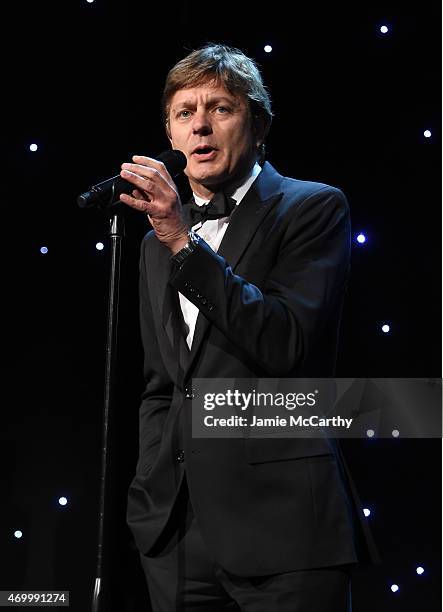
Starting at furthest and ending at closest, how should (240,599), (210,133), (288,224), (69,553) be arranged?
(69,553) → (210,133) → (288,224) → (240,599)

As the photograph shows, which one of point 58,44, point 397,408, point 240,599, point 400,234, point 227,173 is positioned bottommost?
point 240,599

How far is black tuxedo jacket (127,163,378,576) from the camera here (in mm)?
1471

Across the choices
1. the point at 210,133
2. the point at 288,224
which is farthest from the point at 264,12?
the point at 288,224

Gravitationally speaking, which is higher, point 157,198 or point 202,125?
point 202,125

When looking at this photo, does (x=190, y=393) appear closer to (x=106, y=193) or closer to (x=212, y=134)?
(x=106, y=193)

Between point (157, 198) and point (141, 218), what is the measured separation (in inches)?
49.2

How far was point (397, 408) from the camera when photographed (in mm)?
2539

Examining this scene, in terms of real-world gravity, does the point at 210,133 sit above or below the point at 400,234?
below

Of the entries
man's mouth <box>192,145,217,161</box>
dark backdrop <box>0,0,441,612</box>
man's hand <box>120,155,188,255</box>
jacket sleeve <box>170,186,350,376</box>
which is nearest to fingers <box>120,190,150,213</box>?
man's hand <box>120,155,188,255</box>

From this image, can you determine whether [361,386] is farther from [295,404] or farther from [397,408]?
[295,404]

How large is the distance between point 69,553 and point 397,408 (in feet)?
3.48

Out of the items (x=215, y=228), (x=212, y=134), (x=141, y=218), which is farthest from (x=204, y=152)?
(x=141, y=218)

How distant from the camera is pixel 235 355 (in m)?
1.58

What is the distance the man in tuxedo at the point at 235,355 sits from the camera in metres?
1.47
